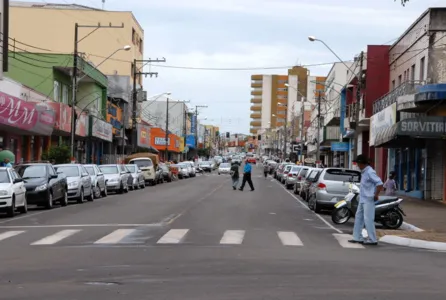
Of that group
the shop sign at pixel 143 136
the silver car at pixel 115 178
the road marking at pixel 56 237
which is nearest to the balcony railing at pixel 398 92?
the silver car at pixel 115 178

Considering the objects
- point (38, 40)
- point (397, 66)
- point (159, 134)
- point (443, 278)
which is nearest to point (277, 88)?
point (159, 134)

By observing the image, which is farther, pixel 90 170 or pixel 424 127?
pixel 90 170

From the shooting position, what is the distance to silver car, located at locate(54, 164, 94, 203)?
30.3 meters

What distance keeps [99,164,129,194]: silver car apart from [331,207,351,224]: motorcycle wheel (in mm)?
19567

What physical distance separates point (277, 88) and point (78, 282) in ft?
601

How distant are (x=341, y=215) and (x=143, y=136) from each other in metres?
66.1

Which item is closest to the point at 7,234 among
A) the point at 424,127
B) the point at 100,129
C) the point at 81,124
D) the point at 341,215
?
the point at 341,215

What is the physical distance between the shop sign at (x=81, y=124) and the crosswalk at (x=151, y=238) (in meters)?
33.5

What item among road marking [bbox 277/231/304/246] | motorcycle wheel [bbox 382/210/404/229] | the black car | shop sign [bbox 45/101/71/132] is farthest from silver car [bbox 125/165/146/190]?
road marking [bbox 277/231/304/246]

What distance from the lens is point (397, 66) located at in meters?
45.8

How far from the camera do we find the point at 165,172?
61.6 metres

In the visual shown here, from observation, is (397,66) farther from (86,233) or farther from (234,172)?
(86,233)

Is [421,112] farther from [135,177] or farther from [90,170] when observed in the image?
[135,177]

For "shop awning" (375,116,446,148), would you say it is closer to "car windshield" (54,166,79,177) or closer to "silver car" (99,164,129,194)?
"car windshield" (54,166,79,177)
